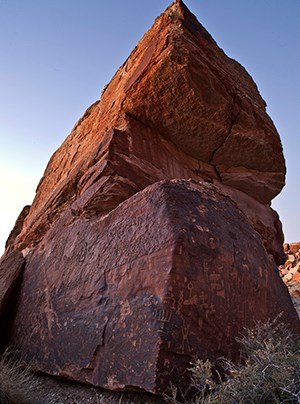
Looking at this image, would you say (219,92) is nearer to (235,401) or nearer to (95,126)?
(95,126)

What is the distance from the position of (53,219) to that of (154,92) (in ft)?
8.18

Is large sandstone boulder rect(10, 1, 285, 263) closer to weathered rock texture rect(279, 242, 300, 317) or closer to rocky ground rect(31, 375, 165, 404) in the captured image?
rocky ground rect(31, 375, 165, 404)

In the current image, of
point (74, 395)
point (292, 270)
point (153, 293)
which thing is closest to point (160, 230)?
point (153, 293)

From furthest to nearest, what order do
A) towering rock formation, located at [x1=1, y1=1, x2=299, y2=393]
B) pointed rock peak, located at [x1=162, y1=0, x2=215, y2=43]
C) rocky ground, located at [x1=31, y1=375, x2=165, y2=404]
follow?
1. pointed rock peak, located at [x1=162, y1=0, x2=215, y2=43]
2. towering rock formation, located at [x1=1, y1=1, x2=299, y2=393]
3. rocky ground, located at [x1=31, y1=375, x2=165, y2=404]

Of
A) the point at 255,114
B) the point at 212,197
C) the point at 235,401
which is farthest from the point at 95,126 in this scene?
the point at 235,401

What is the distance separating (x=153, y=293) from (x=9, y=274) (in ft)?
9.68

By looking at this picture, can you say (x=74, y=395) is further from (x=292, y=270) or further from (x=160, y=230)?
(x=292, y=270)

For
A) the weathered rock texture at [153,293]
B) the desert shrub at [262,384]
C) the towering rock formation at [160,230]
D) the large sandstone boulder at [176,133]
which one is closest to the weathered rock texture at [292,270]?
the large sandstone boulder at [176,133]

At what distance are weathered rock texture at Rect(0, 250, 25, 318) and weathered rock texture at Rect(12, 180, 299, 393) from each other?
62 cm

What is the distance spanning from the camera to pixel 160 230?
9.76ft

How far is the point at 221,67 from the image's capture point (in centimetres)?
560

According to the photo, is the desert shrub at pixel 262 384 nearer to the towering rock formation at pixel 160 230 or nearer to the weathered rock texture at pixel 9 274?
the towering rock formation at pixel 160 230

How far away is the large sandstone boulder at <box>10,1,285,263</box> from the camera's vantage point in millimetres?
4609

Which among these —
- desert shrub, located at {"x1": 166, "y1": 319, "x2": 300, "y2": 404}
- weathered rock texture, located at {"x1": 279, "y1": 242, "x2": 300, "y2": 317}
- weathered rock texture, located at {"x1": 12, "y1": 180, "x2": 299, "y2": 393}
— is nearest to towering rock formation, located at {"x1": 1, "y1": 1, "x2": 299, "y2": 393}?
weathered rock texture, located at {"x1": 12, "y1": 180, "x2": 299, "y2": 393}
